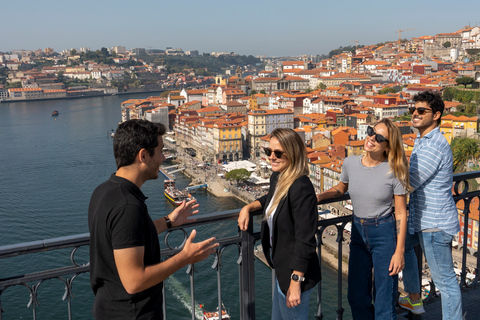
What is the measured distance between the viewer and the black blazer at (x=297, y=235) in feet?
2.57

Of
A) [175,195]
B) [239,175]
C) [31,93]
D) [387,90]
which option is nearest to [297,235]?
[175,195]

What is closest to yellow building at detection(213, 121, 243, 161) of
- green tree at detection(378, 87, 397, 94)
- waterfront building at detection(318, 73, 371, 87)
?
green tree at detection(378, 87, 397, 94)

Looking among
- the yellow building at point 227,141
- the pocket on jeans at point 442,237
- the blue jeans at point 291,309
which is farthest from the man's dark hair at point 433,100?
the yellow building at point 227,141

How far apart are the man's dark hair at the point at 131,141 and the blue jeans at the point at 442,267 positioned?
0.66 metres

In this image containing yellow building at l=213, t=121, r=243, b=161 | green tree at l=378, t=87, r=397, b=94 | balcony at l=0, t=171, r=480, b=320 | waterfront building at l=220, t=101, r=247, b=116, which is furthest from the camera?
waterfront building at l=220, t=101, r=247, b=116

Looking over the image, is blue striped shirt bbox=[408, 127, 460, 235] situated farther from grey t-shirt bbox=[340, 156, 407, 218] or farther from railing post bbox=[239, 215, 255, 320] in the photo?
railing post bbox=[239, 215, 255, 320]

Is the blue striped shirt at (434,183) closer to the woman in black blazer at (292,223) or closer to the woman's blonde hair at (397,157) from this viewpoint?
the woman's blonde hair at (397,157)

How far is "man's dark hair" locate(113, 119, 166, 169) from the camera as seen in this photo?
667 millimetres

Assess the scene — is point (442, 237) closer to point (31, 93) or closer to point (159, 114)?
point (159, 114)

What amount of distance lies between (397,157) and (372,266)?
9.1 inches

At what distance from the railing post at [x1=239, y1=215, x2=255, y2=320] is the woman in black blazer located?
3.9 inches

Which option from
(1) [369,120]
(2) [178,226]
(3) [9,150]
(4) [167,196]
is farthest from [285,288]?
(3) [9,150]

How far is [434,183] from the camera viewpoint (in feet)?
3.34

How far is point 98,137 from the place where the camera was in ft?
67.4
